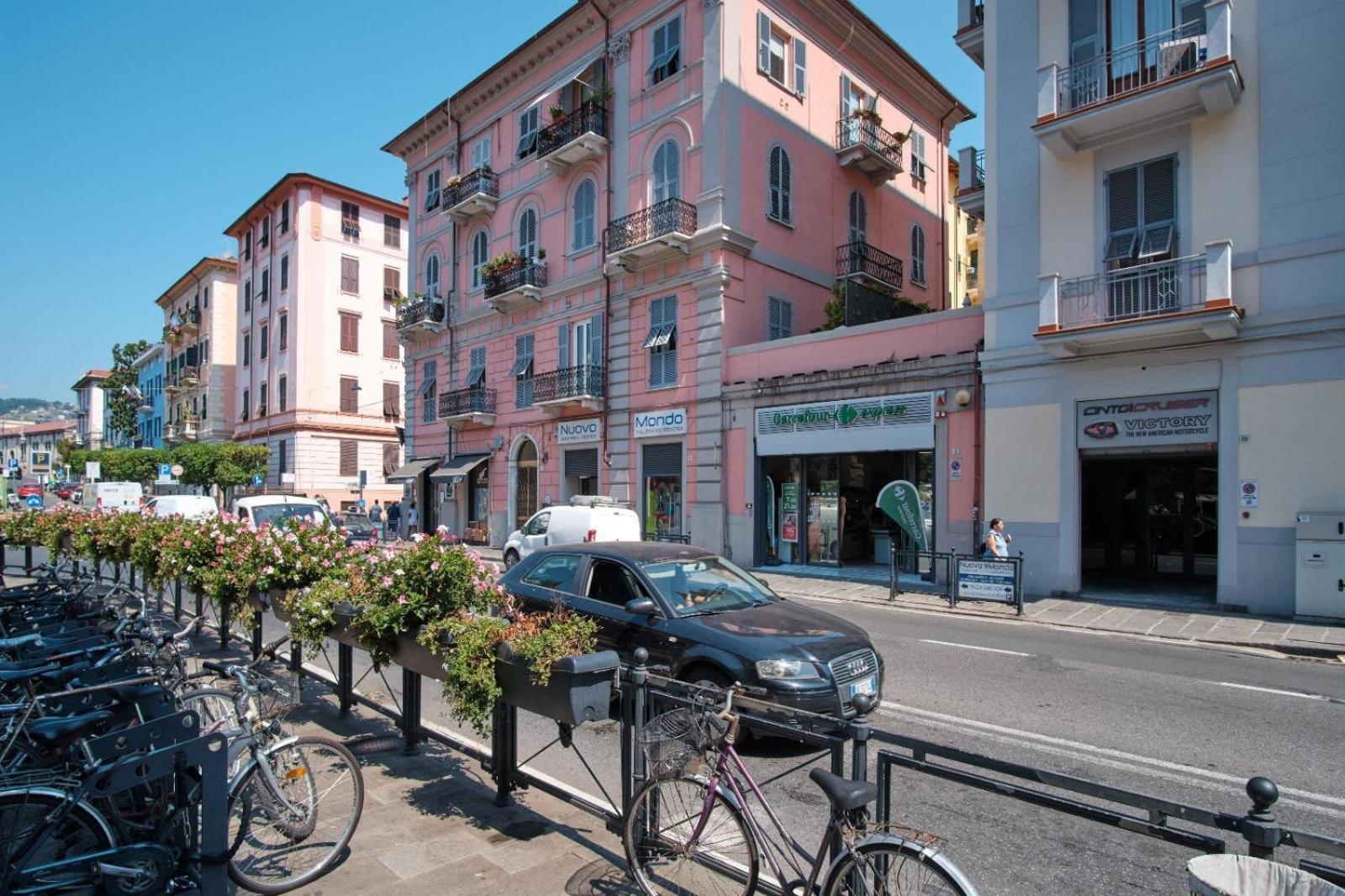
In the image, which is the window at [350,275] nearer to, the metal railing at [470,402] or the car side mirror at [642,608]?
the metal railing at [470,402]

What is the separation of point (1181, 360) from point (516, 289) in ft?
64.6

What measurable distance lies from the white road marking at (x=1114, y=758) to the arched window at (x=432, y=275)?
30077mm

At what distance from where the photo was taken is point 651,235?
75.3 feet

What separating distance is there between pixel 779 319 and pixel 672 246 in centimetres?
387

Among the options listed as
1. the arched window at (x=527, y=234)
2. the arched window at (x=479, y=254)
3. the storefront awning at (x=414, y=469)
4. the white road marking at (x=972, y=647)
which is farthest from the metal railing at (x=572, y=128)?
the white road marking at (x=972, y=647)

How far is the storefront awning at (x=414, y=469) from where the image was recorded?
106 feet

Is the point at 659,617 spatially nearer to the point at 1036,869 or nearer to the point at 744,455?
the point at 1036,869

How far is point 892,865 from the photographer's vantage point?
8.98ft

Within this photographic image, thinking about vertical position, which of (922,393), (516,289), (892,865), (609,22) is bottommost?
(892,865)

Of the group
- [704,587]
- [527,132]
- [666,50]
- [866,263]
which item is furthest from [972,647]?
[527,132]

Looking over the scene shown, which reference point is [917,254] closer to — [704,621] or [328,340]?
[704,621]

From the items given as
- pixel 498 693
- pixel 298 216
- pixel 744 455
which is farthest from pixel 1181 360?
pixel 298 216

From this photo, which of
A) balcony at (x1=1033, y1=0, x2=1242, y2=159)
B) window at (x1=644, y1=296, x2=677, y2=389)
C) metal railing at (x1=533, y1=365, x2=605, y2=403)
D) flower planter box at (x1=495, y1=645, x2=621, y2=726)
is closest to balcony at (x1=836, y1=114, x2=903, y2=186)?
window at (x1=644, y1=296, x2=677, y2=389)

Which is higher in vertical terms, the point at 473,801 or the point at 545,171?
the point at 545,171
